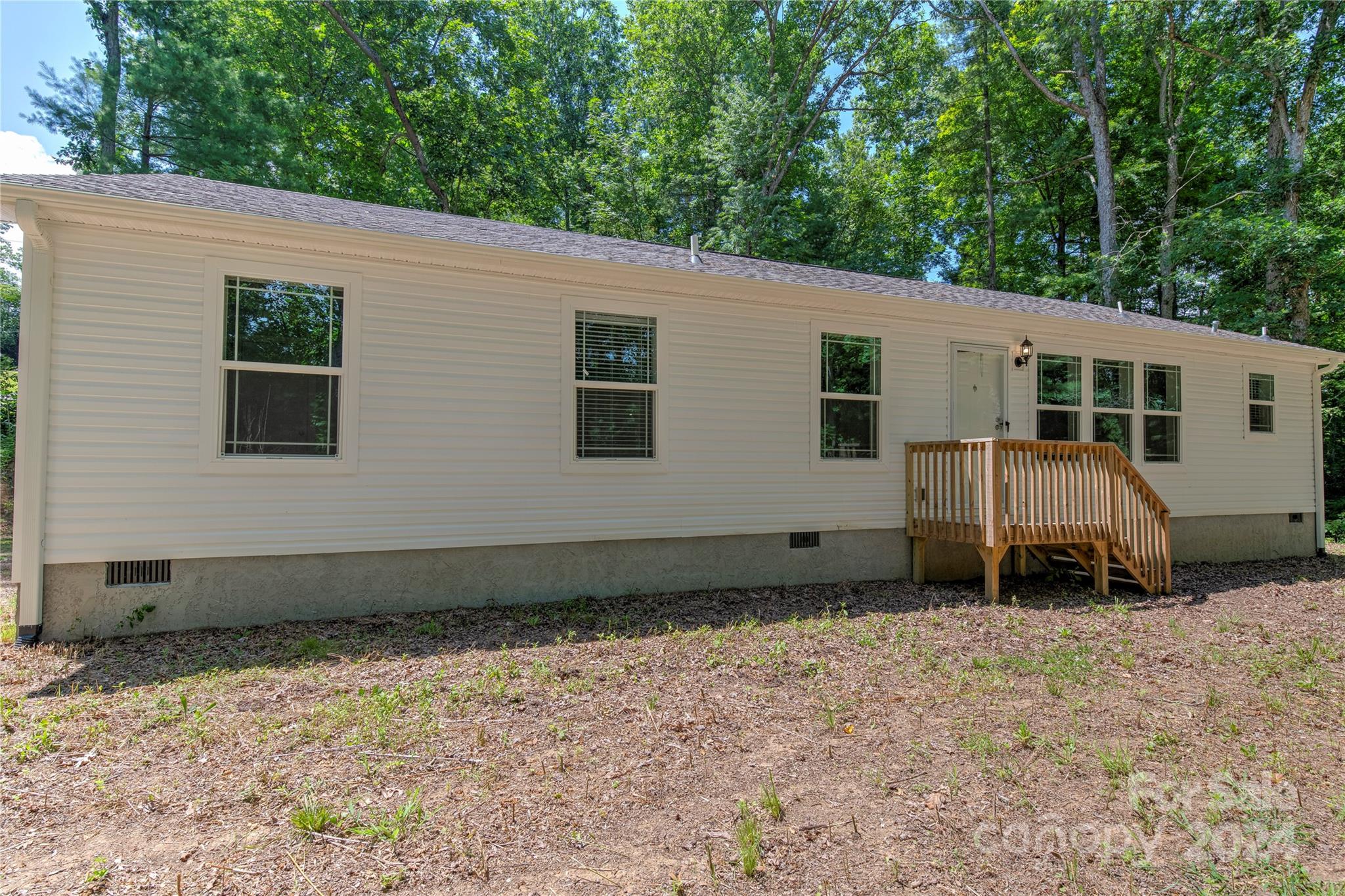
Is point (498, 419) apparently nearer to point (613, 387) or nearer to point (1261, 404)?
point (613, 387)

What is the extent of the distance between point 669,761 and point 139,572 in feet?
14.6

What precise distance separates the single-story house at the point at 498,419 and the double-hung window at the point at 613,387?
27 mm

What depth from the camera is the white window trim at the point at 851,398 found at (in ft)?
24.1

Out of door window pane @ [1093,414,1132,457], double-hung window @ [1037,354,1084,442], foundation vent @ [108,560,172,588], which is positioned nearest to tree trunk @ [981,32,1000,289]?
door window pane @ [1093,414,1132,457]

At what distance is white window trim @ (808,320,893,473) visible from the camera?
24.1 feet

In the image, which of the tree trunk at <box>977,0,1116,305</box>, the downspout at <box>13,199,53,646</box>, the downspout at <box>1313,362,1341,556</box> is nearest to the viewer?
the downspout at <box>13,199,53,646</box>

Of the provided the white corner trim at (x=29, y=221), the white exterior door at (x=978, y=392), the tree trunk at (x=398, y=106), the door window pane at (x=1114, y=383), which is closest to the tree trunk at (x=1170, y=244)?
the door window pane at (x=1114, y=383)

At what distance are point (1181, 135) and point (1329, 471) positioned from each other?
937cm

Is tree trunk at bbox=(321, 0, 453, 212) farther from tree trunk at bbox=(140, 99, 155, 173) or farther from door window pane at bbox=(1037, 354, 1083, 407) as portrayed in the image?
door window pane at bbox=(1037, 354, 1083, 407)

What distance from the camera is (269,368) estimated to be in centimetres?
525

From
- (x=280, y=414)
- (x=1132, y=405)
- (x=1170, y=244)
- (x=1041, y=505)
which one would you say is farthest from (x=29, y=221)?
(x=1170, y=244)

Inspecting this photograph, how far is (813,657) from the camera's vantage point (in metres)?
4.73

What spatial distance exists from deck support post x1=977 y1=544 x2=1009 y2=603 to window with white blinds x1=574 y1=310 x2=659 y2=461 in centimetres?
349

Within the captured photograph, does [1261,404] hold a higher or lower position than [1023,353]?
lower
